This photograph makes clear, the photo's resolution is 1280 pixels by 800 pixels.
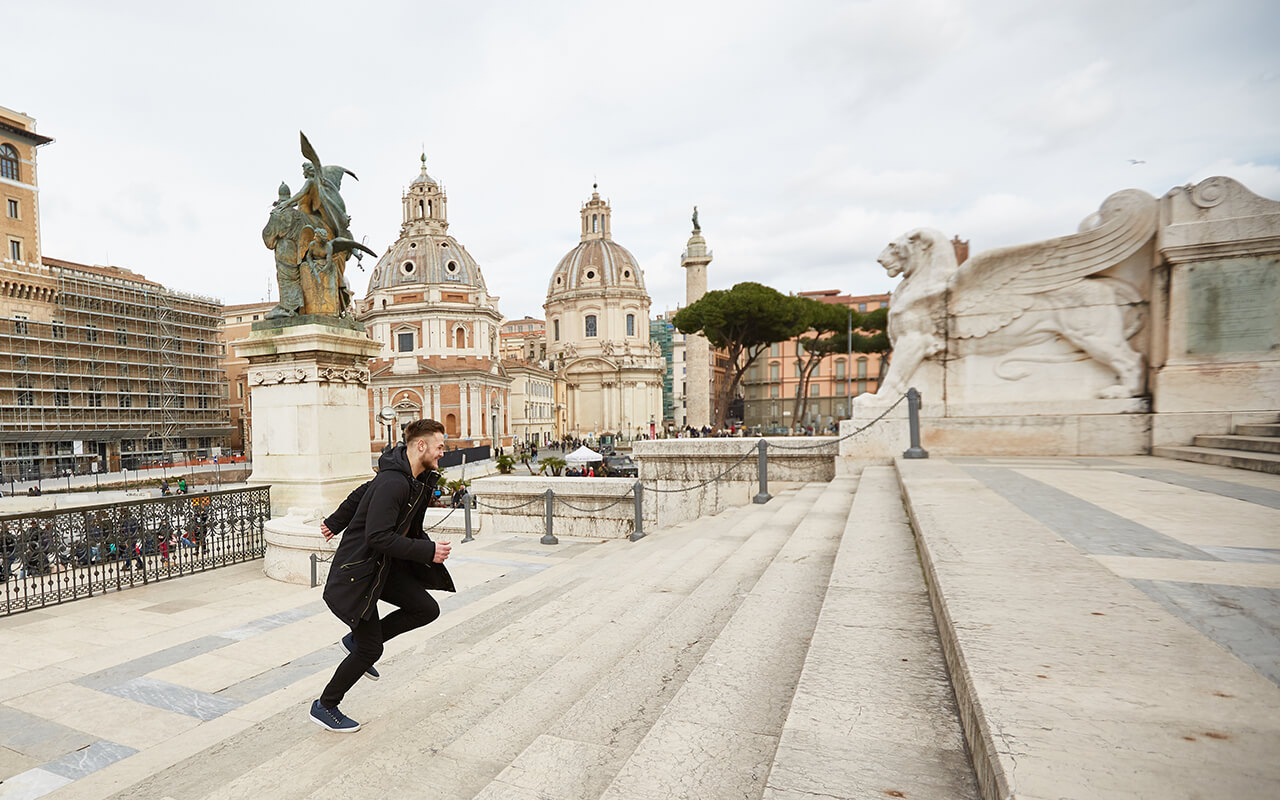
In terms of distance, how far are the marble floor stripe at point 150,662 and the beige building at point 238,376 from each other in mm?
51496

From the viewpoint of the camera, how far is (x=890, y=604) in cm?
276

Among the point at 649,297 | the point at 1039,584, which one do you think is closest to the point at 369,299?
the point at 649,297

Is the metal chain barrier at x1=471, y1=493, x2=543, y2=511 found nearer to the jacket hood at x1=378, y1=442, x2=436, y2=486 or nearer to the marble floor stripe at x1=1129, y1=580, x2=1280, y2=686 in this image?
the jacket hood at x1=378, y1=442, x2=436, y2=486

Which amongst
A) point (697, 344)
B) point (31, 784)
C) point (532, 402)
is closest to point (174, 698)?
point (31, 784)

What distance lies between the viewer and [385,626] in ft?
9.16

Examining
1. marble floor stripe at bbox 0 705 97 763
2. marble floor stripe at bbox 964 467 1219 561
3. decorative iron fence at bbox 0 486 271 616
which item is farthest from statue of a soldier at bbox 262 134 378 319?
marble floor stripe at bbox 964 467 1219 561

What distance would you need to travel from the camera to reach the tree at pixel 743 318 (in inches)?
1390

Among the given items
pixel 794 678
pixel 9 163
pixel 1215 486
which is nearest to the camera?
pixel 794 678

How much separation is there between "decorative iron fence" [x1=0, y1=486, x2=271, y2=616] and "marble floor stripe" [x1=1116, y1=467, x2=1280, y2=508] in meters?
9.87

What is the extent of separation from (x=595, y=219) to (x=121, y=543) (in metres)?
73.1

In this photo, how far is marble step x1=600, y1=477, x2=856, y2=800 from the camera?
5.85 ft

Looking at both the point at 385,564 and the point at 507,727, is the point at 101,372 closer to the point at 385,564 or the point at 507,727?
the point at 385,564

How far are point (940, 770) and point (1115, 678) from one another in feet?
1.69

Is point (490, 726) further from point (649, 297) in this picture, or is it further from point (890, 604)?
point (649, 297)
